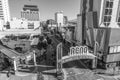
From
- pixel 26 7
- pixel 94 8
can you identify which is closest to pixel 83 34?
pixel 94 8

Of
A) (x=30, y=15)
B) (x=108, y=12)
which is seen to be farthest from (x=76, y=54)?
(x=30, y=15)

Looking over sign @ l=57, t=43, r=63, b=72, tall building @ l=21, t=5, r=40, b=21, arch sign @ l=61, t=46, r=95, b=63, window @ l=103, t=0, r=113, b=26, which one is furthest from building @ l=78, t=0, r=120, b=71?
tall building @ l=21, t=5, r=40, b=21

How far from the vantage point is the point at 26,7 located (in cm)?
17325

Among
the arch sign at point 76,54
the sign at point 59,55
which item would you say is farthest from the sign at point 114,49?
the sign at point 59,55

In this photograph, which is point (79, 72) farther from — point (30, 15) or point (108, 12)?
point (30, 15)

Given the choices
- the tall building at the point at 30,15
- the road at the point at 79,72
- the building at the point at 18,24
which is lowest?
the road at the point at 79,72

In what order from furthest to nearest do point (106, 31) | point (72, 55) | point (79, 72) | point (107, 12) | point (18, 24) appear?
point (18, 24), point (107, 12), point (106, 31), point (79, 72), point (72, 55)

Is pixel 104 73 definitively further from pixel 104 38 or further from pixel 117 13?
pixel 117 13

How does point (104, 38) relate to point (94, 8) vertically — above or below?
below

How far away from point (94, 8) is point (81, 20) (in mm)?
7178

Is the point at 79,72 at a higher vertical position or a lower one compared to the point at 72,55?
lower

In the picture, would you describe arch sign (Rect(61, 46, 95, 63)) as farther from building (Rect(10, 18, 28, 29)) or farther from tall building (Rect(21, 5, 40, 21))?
tall building (Rect(21, 5, 40, 21))

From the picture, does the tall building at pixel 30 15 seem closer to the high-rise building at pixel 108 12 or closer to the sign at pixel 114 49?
the high-rise building at pixel 108 12

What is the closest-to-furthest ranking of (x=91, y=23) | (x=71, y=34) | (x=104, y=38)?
(x=104, y=38)
(x=91, y=23)
(x=71, y=34)
